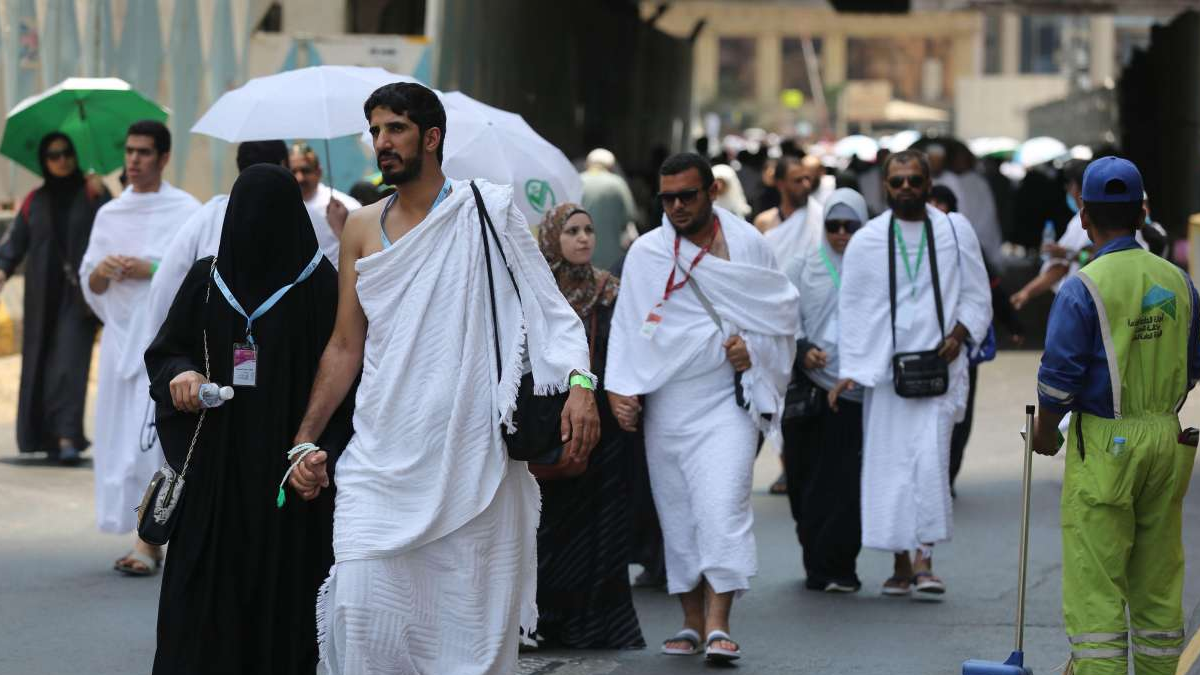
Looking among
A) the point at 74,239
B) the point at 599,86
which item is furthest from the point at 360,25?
the point at 74,239

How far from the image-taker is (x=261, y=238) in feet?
18.9

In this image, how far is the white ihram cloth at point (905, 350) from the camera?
28.5 feet

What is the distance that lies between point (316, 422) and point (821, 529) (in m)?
3.85

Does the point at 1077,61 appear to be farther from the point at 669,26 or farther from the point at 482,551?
the point at 482,551

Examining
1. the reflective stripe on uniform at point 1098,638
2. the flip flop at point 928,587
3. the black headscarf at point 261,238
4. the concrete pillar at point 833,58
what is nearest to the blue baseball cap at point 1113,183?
the reflective stripe on uniform at point 1098,638

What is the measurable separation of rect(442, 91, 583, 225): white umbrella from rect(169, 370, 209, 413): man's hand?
10.3ft

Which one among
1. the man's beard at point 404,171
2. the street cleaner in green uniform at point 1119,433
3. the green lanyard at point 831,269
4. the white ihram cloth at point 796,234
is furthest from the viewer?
the white ihram cloth at point 796,234

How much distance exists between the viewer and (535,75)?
2178 cm

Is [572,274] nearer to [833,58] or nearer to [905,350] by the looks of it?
[905,350]

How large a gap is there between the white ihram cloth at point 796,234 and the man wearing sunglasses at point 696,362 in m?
3.35

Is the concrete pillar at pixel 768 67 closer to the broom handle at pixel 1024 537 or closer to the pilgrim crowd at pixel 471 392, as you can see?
the pilgrim crowd at pixel 471 392

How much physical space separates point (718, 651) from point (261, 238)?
2.49m

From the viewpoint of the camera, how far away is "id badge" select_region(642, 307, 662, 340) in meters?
7.79

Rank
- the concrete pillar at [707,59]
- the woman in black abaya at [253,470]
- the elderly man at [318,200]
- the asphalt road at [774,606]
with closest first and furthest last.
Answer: the woman in black abaya at [253,470]
the asphalt road at [774,606]
the elderly man at [318,200]
the concrete pillar at [707,59]
